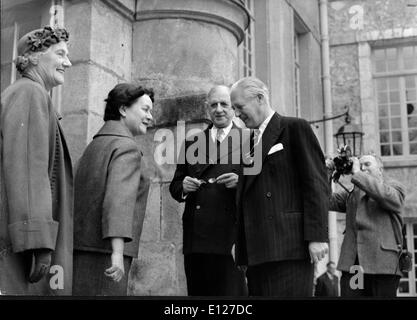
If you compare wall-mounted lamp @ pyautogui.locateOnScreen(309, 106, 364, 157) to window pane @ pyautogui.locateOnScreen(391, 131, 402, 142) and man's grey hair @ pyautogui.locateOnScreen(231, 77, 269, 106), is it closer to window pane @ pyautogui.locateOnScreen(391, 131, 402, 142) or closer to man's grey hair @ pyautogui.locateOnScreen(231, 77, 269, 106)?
window pane @ pyautogui.locateOnScreen(391, 131, 402, 142)

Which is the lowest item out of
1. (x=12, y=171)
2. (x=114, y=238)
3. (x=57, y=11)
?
(x=114, y=238)

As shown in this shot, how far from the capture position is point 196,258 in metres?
2.93

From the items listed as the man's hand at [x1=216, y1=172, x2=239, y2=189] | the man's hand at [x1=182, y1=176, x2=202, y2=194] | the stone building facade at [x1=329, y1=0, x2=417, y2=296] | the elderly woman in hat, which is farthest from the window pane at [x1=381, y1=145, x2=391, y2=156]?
the elderly woman in hat

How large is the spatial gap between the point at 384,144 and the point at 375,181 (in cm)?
24

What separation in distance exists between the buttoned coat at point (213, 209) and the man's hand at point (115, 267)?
457mm

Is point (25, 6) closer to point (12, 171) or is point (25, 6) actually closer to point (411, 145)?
point (12, 171)

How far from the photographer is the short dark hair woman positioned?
896 mm

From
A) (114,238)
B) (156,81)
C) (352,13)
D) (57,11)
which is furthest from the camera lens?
(156,81)

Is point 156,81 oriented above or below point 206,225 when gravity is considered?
above

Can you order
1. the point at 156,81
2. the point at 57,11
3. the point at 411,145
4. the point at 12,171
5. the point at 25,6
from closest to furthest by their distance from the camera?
the point at 12,171 < the point at 411,145 < the point at 25,6 < the point at 57,11 < the point at 156,81

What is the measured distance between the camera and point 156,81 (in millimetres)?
3820

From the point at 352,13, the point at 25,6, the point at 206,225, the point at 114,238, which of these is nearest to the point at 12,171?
the point at 114,238

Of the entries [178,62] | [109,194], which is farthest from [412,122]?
[178,62]
